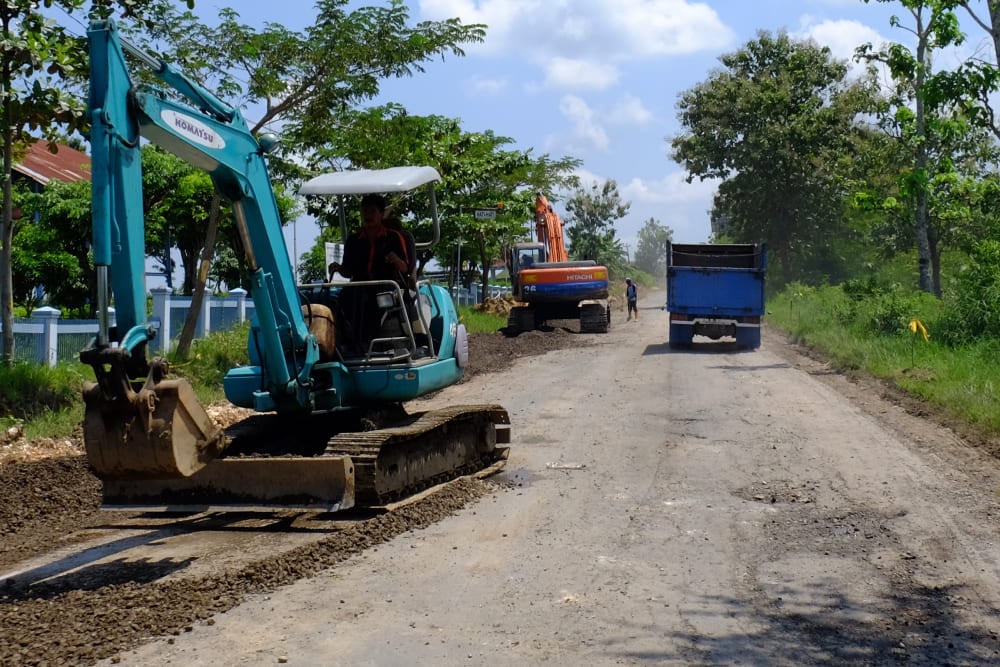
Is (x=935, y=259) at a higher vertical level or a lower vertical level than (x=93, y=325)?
higher

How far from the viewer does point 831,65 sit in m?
47.8

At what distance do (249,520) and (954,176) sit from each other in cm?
1728

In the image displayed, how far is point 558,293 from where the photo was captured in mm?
27938

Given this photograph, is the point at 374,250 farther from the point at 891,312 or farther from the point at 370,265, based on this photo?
the point at 891,312

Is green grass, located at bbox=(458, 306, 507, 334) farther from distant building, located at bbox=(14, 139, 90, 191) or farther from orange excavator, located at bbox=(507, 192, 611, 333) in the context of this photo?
distant building, located at bbox=(14, 139, 90, 191)

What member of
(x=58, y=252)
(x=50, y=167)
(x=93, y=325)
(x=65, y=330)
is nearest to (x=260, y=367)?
(x=65, y=330)

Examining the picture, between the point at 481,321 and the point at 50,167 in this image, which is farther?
the point at 481,321

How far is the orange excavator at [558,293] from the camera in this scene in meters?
27.9

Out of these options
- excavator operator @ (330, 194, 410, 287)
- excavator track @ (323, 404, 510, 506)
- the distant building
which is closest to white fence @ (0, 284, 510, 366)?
excavator operator @ (330, 194, 410, 287)

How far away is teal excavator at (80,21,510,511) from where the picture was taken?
20.1ft

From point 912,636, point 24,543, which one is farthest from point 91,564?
point 912,636

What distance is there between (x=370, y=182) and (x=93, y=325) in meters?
6.80

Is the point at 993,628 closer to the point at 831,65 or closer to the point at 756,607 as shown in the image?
the point at 756,607

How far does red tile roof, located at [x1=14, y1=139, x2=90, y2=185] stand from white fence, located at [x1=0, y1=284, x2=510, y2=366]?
7.61 m
